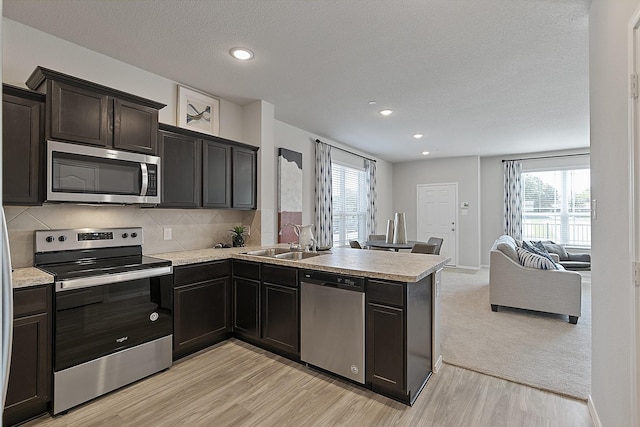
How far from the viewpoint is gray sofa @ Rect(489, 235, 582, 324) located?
3848 mm

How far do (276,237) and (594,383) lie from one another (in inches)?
134

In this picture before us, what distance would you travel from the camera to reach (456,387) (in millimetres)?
2457

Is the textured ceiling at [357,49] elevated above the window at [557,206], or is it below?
above

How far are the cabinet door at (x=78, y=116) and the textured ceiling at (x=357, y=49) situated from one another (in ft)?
1.71

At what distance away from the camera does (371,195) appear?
7203 mm

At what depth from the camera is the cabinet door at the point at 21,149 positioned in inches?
82.8

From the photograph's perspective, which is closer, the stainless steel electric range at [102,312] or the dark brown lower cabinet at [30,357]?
the dark brown lower cabinet at [30,357]

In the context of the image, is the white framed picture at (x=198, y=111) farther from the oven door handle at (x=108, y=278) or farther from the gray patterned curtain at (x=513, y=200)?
the gray patterned curtain at (x=513, y=200)

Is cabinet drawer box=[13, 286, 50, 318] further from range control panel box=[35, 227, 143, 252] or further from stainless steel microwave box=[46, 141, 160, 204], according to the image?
stainless steel microwave box=[46, 141, 160, 204]

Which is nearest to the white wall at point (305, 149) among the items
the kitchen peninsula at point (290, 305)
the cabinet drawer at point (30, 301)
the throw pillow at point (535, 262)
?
the kitchen peninsula at point (290, 305)

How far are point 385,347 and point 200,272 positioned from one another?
69.8 inches

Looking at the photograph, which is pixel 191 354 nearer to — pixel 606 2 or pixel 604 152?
pixel 604 152

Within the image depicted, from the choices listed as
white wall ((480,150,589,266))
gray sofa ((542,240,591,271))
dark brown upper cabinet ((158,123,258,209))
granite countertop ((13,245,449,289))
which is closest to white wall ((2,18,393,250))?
dark brown upper cabinet ((158,123,258,209))

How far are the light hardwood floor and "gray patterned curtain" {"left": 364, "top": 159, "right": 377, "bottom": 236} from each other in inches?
179
